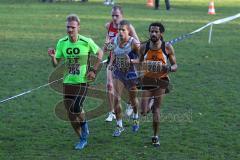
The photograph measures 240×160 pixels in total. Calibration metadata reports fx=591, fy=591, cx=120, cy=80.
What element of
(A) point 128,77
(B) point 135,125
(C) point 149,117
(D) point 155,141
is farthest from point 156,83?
(C) point 149,117

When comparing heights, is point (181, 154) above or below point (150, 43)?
below

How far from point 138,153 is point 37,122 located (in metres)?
2.36

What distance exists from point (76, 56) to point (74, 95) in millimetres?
542

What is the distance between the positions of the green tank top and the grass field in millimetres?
993

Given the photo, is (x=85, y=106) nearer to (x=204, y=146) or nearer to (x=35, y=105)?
(x=35, y=105)

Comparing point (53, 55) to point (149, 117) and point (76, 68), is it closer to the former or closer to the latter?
point (76, 68)

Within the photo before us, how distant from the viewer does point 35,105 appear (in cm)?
1101

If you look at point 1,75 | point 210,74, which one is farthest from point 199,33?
point 1,75

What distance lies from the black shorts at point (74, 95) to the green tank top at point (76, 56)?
0.07 metres

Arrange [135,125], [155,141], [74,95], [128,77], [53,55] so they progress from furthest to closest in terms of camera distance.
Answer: [135,125] < [128,77] < [155,141] < [74,95] < [53,55]

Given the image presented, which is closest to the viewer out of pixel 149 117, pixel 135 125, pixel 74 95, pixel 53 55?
pixel 53 55

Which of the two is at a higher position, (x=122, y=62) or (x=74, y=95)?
(x=122, y=62)

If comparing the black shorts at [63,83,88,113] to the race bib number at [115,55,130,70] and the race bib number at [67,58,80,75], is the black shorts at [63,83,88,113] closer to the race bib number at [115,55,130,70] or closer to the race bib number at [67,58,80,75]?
the race bib number at [67,58,80,75]

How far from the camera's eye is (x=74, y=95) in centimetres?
819
